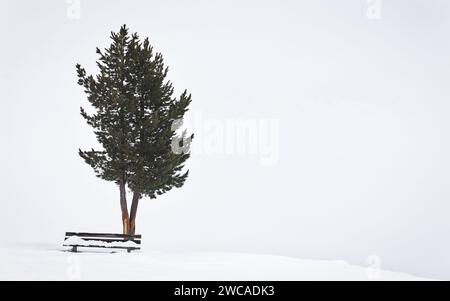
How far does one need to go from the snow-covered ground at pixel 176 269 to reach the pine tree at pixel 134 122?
628 centimetres

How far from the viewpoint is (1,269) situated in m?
14.2

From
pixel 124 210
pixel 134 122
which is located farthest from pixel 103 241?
pixel 134 122

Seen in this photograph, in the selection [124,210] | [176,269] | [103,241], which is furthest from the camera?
[124,210]

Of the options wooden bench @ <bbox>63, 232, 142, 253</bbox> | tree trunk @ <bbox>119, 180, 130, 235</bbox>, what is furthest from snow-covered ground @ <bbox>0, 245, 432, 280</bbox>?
tree trunk @ <bbox>119, 180, 130, 235</bbox>

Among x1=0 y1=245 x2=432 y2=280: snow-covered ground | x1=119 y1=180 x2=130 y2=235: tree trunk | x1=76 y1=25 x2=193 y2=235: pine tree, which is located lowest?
x1=0 y1=245 x2=432 y2=280: snow-covered ground

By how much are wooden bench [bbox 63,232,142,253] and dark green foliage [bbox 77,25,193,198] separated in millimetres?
3519

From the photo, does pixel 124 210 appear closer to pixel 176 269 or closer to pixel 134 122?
pixel 134 122

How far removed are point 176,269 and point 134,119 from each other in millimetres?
12608

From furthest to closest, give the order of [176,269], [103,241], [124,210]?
[124,210] → [103,241] → [176,269]

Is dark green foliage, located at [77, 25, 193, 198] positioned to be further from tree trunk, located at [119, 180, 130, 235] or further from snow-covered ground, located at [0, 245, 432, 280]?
snow-covered ground, located at [0, 245, 432, 280]

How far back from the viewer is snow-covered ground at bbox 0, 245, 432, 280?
47.1ft

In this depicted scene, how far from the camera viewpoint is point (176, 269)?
1719 cm
